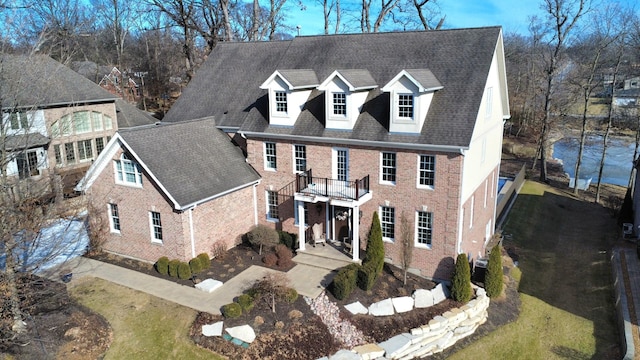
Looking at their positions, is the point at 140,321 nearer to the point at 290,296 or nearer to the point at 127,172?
the point at 290,296

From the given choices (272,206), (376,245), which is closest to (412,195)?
(376,245)

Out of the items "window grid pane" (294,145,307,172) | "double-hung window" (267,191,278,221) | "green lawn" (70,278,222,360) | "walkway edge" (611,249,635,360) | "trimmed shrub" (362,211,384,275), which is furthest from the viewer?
"double-hung window" (267,191,278,221)

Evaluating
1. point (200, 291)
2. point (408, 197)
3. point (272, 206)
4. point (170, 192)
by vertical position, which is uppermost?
point (170, 192)

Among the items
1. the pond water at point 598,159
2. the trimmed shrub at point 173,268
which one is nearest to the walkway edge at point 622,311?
the trimmed shrub at point 173,268

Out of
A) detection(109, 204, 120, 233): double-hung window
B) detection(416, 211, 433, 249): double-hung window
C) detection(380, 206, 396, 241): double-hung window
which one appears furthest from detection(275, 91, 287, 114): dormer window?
detection(109, 204, 120, 233): double-hung window

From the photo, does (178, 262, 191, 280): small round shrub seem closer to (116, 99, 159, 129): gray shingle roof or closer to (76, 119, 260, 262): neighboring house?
(76, 119, 260, 262): neighboring house

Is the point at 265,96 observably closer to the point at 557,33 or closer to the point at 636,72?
the point at 557,33

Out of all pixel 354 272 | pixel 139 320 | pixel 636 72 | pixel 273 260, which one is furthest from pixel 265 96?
pixel 636 72
